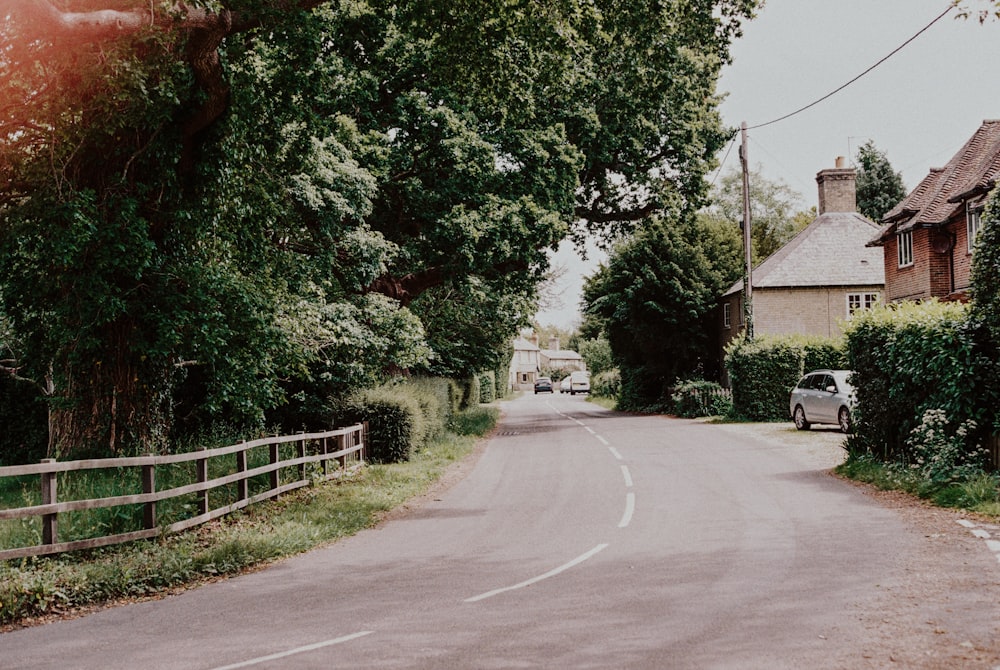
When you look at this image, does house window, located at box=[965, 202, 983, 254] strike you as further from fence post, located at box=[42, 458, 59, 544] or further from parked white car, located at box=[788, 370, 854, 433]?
fence post, located at box=[42, 458, 59, 544]

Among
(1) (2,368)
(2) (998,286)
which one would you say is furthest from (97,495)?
(2) (998,286)

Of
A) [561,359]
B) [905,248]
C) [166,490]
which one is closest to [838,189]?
[905,248]

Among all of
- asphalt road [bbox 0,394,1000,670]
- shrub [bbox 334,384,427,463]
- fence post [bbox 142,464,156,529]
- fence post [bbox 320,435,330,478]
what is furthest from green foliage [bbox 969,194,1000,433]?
fence post [bbox 142,464,156,529]

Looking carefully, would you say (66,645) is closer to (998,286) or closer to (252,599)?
(252,599)

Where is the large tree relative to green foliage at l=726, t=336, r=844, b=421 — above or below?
above

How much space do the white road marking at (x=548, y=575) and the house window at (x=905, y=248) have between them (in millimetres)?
26437

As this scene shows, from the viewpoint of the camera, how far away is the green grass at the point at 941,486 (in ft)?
38.8

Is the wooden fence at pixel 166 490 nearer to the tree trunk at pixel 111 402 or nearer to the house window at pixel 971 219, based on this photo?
the tree trunk at pixel 111 402

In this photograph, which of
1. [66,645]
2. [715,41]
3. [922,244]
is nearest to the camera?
[66,645]

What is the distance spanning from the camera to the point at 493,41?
13234 millimetres

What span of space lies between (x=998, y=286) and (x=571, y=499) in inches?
288

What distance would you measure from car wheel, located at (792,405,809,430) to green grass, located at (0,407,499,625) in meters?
16.2

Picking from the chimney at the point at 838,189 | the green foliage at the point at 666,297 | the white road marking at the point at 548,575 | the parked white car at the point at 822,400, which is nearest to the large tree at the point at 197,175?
the white road marking at the point at 548,575

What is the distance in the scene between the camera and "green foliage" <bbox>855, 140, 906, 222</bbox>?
210ft
